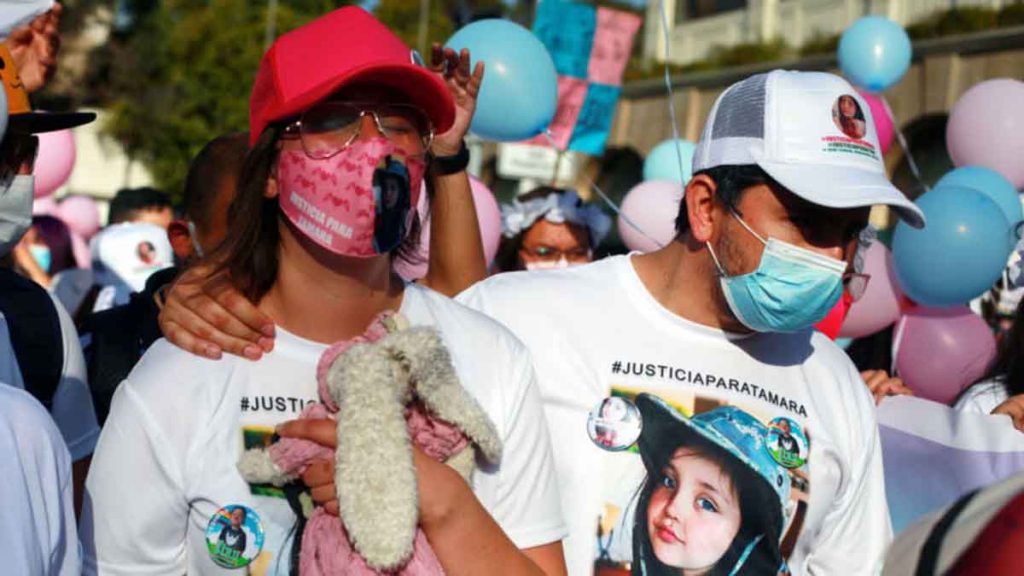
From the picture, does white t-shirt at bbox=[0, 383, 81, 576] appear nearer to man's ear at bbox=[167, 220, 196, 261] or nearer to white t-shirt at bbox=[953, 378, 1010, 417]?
man's ear at bbox=[167, 220, 196, 261]

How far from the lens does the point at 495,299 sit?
3.08m

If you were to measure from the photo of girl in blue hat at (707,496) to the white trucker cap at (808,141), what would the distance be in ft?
1.72

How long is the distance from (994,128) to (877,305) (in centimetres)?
95

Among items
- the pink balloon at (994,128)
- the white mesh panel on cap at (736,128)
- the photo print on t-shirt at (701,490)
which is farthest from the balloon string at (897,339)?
the photo print on t-shirt at (701,490)

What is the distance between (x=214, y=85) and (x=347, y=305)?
30607mm

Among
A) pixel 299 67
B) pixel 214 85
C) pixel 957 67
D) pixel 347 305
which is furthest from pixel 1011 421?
pixel 214 85

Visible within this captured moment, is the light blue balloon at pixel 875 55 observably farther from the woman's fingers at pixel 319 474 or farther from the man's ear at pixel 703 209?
the woman's fingers at pixel 319 474

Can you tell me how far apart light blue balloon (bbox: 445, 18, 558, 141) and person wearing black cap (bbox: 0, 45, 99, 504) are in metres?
2.22

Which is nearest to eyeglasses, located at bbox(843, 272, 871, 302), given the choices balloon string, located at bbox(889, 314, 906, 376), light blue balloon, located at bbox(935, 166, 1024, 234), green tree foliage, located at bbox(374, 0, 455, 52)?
light blue balloon, located at bbox(935, 166, 1024, 234)

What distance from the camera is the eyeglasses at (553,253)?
6.23 meters

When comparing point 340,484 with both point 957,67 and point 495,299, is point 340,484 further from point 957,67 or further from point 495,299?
point 957,67

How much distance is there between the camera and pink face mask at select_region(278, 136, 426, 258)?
2.51 m

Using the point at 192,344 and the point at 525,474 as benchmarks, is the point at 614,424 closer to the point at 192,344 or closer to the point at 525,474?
the point at 525,474

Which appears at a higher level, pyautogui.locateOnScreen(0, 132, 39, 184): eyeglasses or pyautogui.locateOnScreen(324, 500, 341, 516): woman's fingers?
pyautogui.locateOnScreen(0, 132, 39, 184): eyeglasses
